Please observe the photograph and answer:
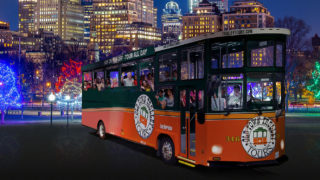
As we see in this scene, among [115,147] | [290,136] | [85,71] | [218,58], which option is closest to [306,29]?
[290,136]

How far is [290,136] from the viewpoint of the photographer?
20906 mm

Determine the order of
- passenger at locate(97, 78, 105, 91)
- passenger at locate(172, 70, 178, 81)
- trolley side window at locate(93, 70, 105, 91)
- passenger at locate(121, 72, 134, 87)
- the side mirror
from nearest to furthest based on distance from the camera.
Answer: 1. the side mirror
2. passenger at locate(172, 70, 178, 81)
3. passenger at locate(121, 72, 134, 87)
4. passenger at locate(97, 78, 105, 91)
5. trolley side window at locate(93, 70, 105, 91)

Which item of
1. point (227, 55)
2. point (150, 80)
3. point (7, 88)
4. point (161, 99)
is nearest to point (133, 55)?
point (150, 80)

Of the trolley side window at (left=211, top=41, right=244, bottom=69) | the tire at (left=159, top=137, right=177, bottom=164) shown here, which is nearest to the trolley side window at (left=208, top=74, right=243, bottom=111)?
the trolley side window at (left=211, top=41, right=244, bottom=69)

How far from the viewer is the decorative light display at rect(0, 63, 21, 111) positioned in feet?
104

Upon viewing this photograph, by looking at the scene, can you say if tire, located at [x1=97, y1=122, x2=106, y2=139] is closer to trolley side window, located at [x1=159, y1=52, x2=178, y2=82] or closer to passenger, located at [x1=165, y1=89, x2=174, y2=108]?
trolley side window, located at [x1=159, y1=52, x2=178, y2=82]

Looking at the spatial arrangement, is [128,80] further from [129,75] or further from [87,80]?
[87,80]

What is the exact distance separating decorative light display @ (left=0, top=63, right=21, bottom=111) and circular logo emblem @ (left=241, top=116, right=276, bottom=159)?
25063 millimetres

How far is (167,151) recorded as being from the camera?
502 inches

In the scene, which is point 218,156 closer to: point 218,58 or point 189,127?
point 189,127

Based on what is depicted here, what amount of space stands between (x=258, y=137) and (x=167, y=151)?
314cm

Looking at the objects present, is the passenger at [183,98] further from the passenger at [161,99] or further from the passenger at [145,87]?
the passenger at [145,87]

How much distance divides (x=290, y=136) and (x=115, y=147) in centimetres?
922

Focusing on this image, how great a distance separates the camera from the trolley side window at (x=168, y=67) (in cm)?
1241
